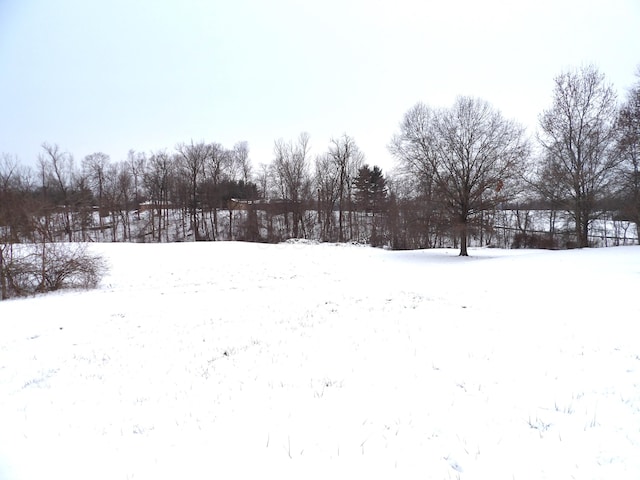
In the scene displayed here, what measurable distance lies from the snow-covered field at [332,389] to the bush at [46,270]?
224 inches

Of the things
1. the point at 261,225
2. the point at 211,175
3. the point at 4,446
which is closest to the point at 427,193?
the point at 4,446

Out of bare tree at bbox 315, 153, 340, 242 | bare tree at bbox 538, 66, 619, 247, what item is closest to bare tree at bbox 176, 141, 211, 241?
bare tree at bbox 315, 153, 340, 242

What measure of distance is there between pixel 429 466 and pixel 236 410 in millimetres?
2272

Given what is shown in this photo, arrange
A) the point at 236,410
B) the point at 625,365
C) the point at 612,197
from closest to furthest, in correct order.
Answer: the point at 236,410 < the point at 625,365 < the point at 612,197

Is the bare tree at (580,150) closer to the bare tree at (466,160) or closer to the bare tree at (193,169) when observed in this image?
the bare tree at (466,160)

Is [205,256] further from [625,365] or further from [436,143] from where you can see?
[625,365]

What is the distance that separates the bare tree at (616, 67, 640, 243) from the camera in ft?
53.2

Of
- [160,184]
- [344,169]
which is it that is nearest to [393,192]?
[344,169]

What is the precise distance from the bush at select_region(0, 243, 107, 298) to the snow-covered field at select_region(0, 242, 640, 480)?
569cm

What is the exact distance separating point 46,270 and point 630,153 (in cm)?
3547

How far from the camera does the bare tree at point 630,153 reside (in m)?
16.2

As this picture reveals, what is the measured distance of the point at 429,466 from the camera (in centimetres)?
262

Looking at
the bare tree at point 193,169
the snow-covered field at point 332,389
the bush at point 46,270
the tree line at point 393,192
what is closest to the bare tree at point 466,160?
the tree line at point 393,192

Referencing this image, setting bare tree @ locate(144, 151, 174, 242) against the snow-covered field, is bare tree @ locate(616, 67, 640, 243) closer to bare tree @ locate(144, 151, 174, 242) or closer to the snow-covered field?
the snow-covered field
